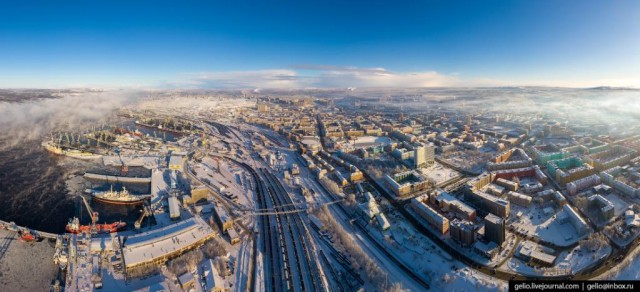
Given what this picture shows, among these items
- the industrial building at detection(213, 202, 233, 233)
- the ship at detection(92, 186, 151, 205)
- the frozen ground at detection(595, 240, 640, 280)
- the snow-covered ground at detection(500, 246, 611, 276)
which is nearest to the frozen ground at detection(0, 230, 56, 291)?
the ship at detection(92, 186, 151, 205)

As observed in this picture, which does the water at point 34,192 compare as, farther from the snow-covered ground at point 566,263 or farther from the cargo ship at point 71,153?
the snow-covered ground at point 566,263

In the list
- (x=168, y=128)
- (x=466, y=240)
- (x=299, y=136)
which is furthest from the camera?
(x=168, y=128)

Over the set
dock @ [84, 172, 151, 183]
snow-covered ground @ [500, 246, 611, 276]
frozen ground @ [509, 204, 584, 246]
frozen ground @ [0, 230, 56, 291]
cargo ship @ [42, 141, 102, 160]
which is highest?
cargo ship @ [42, 141, 102, 160]

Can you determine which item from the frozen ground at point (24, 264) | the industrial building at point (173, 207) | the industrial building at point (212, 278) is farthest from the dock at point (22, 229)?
the industrial building at point (212, 278)

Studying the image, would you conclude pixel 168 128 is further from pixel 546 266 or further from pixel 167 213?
pixel 546 266

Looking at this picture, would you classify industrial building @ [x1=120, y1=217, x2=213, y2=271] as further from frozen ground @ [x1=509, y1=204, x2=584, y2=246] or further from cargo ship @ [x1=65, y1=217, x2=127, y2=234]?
frozen ground @ [x1=509, y1=204, x2=584, y2=246]

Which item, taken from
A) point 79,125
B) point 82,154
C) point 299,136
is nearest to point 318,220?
point 299,136

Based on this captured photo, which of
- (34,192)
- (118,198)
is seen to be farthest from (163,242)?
(34,192)
